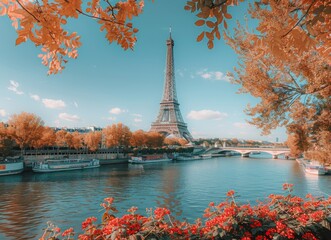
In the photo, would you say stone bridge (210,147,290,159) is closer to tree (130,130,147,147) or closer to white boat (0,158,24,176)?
Answer: tree (130,130,147,147)

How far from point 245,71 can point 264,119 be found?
1810mm

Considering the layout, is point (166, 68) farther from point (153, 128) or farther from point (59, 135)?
point (59, 135)

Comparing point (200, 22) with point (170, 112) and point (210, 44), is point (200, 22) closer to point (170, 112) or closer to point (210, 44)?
point (210, 44)

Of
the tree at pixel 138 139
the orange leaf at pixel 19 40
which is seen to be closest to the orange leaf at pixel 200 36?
the orange leaf at pixel 19 40

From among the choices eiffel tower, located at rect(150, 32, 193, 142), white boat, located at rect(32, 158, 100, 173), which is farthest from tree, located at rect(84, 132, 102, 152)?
eiffel tower, located at rect(150, 32, 193, 142)

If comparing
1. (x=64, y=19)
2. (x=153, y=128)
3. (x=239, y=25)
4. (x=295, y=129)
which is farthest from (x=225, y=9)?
(x=153, y=128)

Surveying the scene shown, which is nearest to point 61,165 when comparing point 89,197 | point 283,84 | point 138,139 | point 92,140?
point 92,140

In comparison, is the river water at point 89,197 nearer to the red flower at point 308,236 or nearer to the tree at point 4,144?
the tree at point 4,144

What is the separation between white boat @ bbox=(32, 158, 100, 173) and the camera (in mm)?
41500

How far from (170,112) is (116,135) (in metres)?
47.1

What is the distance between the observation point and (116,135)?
6475 cm

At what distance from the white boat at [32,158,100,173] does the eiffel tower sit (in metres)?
55.3

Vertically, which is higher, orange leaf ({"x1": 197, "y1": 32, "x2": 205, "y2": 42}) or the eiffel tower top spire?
the eiffel tower top spire

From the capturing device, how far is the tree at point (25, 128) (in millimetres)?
43344
